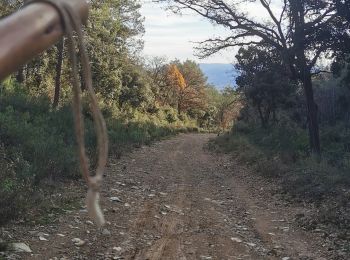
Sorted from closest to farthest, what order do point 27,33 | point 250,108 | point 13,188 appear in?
point 27,33, point 13,188, point 250,108

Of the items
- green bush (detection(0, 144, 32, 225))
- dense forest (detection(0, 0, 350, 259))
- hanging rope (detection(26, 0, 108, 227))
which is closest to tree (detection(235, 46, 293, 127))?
dense forest (detection(0, 0, 350, 259))

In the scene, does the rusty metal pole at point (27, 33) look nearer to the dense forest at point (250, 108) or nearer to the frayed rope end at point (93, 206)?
the frayed rope end at point (93, 206)

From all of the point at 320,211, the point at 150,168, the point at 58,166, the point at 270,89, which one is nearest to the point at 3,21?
the point at 320,211

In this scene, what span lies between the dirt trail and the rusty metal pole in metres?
4.38

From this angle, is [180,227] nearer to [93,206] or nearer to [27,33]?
[93,206]

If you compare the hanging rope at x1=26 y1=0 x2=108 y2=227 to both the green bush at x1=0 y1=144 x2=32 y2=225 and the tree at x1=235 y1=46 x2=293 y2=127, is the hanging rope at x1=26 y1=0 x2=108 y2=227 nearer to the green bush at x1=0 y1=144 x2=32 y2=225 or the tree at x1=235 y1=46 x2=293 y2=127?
the green bush at x1=0 y1=144 x2=32 y2=225

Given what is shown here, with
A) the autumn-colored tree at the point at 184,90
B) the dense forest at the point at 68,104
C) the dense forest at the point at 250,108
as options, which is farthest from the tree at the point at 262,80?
the autumn-colored tree at the point at 184,90

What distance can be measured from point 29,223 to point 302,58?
10.8 metres

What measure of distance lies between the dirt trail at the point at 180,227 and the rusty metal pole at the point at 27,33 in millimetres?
4382

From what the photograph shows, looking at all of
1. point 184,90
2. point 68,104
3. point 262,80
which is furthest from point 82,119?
point 184,90

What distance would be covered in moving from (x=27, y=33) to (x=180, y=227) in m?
5.84

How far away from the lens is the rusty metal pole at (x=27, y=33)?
3.20 ft

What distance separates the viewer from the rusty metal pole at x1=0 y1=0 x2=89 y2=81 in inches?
38.4

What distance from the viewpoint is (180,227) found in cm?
659
